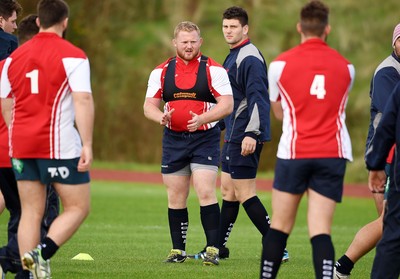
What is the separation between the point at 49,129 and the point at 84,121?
10.7 inches

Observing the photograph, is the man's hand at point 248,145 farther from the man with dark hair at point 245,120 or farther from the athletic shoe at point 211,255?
the athletic shoe at point 211,255

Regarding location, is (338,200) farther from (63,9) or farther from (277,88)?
(63,9)

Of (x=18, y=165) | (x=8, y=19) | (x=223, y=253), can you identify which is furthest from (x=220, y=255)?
(x=18, y=165)

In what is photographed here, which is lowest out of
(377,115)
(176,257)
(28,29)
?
(176,257)

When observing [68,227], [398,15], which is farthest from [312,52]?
[398,15]

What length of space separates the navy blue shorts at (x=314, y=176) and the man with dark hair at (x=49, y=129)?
145 centimetres

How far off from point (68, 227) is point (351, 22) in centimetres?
2807

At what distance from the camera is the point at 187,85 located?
9.92 m

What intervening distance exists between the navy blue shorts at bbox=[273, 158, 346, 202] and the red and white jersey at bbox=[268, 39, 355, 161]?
5 cm

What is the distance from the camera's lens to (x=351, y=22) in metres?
34.5

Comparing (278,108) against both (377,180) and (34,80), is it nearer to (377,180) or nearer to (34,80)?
(377,180)

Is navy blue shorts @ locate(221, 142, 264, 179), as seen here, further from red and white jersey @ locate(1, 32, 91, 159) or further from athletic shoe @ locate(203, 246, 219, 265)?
red and white jersey @ locate(1, 32, 91, 159)

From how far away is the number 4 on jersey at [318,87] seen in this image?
7191mm

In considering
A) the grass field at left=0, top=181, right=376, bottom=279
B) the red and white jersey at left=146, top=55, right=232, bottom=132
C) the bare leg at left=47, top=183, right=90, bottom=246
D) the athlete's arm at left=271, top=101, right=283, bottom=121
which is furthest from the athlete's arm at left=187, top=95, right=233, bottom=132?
the bare leg at left=47, top=183, right=90, bottom=246
